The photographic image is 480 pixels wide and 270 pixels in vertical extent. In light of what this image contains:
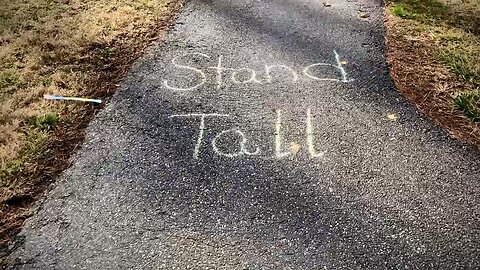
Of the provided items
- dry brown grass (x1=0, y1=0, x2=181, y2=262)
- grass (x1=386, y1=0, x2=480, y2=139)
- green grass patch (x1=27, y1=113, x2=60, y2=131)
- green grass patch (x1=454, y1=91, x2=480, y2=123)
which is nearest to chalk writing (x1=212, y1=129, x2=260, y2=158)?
dry brown grass (x1=0, y1=0, x2=181, y2=262)

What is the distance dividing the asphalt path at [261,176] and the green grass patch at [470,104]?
0.34 m

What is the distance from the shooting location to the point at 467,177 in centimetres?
288

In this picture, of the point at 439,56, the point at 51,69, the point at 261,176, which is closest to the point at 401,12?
the point at 439,56

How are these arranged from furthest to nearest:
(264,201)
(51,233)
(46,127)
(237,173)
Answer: (46,127)
(237,173)
(264,201)
(51,233)

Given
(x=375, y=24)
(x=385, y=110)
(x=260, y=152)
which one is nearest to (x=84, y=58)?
(x=260, y=152)

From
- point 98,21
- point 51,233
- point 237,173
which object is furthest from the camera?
point 98,21

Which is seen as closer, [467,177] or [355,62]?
[467,177]

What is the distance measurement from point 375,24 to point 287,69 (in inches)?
55.3

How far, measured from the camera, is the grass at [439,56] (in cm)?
347

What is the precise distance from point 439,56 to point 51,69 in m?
3.29

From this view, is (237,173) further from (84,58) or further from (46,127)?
(84,58)

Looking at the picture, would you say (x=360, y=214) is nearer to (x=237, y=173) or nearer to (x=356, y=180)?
(x=356, y=180)

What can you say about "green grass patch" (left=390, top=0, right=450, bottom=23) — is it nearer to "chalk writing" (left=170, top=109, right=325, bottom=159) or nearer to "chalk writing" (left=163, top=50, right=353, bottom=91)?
"chalk writing" (left=163, top=50, right=353, bottom=91)

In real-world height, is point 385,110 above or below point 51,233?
above
